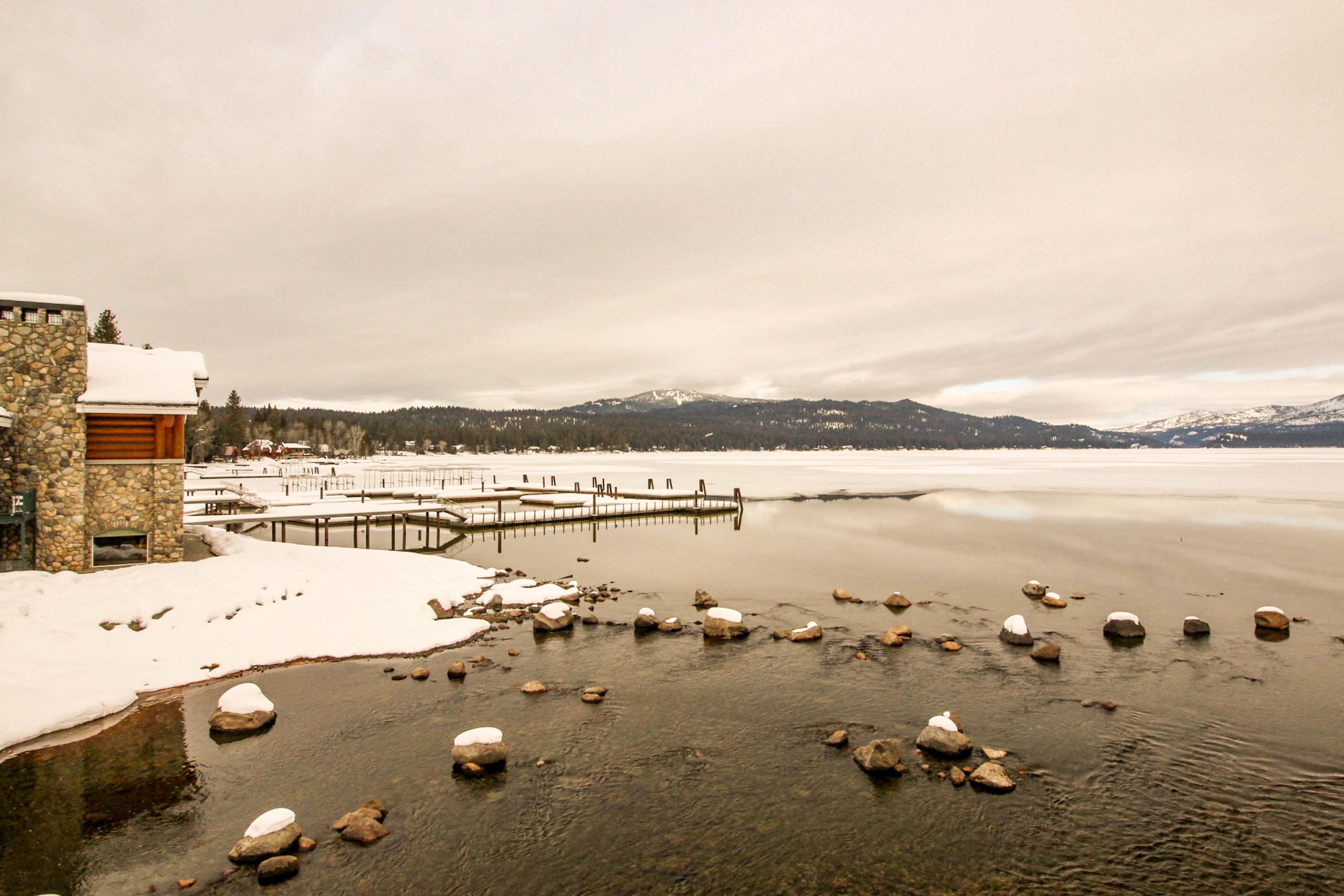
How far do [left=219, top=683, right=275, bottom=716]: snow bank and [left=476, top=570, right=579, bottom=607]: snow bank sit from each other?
25.7ft

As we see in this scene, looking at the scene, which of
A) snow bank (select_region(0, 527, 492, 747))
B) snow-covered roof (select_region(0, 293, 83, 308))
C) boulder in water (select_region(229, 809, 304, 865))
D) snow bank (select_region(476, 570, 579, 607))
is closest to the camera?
boulder in water (select_region(229, 809, 304, 865))

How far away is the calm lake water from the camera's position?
25.7ft

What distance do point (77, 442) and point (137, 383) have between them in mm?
2051

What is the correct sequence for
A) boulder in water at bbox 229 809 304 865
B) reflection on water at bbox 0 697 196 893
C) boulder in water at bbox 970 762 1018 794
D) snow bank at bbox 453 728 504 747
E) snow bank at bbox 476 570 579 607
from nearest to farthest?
reflection on water at bbox 0 697 196 893, boulder in water at bbox 229 809 304 865, boulder in water at bbox 970 762 1018 794, snow bank at bbox 453 728 504 747, snow bank at bbox 476 570 579 607

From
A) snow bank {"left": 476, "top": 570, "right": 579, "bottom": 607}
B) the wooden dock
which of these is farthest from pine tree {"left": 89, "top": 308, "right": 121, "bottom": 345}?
snow bank {"left": 476, "top": 570, "right": 579, "bottom": 607}

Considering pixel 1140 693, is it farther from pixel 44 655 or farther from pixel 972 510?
pixel 972 510

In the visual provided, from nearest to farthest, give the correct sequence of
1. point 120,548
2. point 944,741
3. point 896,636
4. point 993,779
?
point 993,779 < point 944,741 < point 896,636 < point 120,548

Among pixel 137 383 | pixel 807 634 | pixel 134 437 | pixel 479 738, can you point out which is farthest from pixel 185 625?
pixel 807 634

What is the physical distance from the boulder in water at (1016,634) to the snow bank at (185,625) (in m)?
13.0

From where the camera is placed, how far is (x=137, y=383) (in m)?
17.2

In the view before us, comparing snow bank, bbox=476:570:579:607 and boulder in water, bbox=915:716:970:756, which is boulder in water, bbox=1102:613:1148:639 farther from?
snow bank, bbox=476:570:579:607

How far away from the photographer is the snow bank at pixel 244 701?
11.2m

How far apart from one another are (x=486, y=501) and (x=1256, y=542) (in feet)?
143

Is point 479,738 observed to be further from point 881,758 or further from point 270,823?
point 881,758
